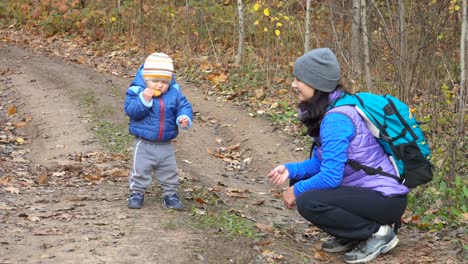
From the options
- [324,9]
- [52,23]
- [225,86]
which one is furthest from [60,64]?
[324,9]

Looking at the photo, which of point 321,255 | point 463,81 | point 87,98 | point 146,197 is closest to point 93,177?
point 146,197

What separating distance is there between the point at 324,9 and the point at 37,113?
6.10 metres

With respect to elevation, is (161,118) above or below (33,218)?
above

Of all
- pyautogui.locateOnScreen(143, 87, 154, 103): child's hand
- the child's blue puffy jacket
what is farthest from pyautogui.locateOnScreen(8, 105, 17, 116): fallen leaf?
pyautogui.locateOnScreen(143, 87, 154, 103): child's hand

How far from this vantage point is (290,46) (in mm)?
14570

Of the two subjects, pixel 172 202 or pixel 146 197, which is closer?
pixel 172 202

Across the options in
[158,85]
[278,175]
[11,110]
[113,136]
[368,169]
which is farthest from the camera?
[11,110]

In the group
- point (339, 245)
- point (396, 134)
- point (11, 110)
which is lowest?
point (11, 110)

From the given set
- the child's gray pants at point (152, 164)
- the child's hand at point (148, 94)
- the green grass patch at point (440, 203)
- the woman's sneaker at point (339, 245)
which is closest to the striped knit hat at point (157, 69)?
the child's hand at point (148, 94)

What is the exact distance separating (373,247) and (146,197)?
242 cm

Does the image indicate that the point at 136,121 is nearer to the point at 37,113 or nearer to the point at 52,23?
the point at 37,113

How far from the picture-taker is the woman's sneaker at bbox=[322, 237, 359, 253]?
5859 millimetres

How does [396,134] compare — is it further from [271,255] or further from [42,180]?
[42,180]

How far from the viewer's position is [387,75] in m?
11.6
